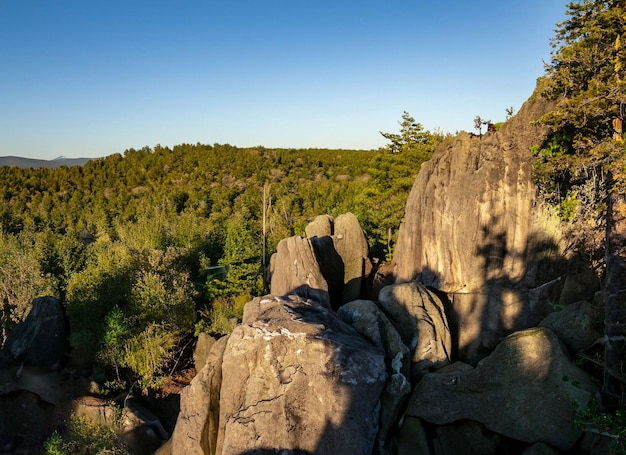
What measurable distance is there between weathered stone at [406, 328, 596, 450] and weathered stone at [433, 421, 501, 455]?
0.89 ft

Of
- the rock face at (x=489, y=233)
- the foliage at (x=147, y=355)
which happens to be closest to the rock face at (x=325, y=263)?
the rock face at (x=489, y=233)

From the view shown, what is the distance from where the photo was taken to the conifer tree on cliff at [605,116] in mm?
9523

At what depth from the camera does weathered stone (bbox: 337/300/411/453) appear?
12.5 metres

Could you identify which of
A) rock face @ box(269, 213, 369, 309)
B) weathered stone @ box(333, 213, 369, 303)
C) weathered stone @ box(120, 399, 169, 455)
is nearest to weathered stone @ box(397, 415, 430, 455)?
rock face @ box(269, 213, 369, 309)

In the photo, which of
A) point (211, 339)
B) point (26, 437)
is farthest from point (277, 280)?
point (26, 437)

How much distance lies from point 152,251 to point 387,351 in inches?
860

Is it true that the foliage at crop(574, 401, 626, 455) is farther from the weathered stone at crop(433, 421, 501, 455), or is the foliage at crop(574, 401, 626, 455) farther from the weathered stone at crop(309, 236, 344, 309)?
the weathered stone at crop(309, 236, 344, 309)

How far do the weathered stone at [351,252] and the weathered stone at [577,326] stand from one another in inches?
605

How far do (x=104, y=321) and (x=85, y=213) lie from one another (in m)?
50.6

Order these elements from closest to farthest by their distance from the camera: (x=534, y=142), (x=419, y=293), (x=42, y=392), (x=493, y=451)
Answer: (x=493, y=451) < (x=534, y=142) < (x=419, y=293) < (x=42, y=392)

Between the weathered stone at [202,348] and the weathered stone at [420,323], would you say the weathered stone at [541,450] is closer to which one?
the weathered stone at [420,323]

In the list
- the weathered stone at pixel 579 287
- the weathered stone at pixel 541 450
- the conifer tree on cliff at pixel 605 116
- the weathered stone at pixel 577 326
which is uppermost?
the conifer tree on cliff at pixel 605 116

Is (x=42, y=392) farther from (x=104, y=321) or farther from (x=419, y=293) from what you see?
(x=419, y=293)

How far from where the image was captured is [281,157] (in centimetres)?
10812
